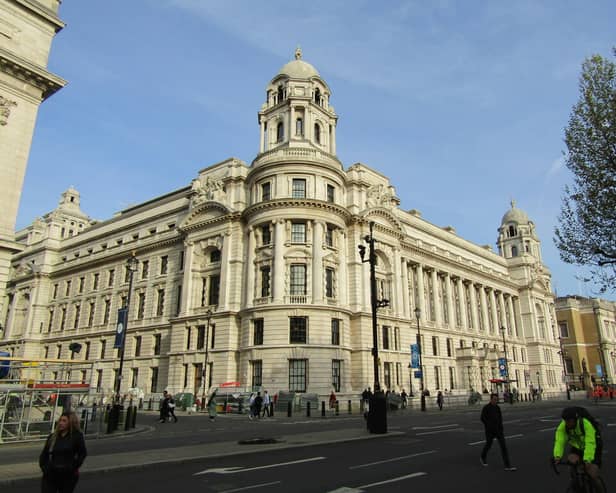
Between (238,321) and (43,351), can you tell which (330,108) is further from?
(43,351)

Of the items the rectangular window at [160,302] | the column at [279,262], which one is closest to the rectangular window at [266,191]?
the column at [279,262]

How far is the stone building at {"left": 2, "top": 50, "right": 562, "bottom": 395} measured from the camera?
1622 inches

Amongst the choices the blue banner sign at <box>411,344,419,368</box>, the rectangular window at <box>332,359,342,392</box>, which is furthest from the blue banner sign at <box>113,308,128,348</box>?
the blue banner sign at <box>411,344,419,368</box>

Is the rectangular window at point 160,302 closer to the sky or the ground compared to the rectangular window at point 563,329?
closer to the ground

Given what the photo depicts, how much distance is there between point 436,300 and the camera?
62.5 m

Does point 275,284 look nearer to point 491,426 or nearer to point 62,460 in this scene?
point 491,426

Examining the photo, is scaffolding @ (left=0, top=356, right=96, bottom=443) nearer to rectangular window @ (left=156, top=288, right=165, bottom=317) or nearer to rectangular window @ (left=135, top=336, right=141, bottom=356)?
rectangular window @ (left=156, top=288, right=165, bottom=317)

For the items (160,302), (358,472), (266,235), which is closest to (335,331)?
(266,235)

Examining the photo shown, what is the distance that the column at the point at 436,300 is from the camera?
61.8m

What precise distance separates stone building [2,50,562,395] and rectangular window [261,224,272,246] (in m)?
0.14

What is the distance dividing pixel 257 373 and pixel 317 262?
430 inches

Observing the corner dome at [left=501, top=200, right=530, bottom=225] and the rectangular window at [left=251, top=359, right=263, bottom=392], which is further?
the corner dome at [left=501, top=200, right=530, bottom=225]

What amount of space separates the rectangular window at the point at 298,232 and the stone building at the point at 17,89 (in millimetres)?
21799

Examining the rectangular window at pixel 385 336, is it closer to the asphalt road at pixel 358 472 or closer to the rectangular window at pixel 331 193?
the rectangular window at pixel 331 193
